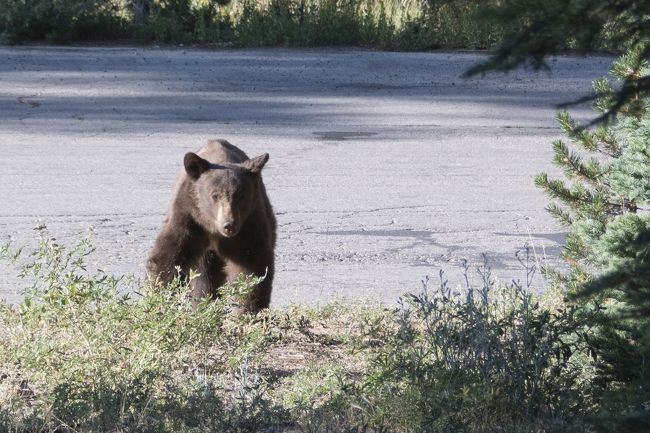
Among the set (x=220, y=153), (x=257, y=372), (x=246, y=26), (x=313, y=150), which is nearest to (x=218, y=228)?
(x=220, y=153)

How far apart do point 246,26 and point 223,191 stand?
49.9 ft

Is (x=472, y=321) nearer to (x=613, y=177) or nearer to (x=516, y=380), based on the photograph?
(x=516, y=380)

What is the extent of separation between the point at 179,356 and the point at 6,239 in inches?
149

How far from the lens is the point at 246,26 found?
21.3 m

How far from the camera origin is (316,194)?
33.7ft

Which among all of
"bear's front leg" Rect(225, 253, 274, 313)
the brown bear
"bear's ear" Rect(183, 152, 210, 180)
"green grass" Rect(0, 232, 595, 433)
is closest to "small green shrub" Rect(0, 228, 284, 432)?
"green grass" Rect(0, 232, 595, 433)

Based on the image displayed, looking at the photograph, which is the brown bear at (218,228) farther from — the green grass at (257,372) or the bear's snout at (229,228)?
the green grass at (257,372)

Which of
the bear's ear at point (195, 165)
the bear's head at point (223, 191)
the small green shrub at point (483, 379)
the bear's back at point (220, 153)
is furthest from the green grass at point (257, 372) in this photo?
the bear's back at point (220, 153)

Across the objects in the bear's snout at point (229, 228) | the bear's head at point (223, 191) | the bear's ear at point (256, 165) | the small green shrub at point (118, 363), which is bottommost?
the small green shrub at point (118, 363)

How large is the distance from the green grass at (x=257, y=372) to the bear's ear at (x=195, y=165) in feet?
4.48

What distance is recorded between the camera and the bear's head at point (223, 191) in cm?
645

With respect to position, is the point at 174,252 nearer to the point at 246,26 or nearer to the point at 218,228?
the point at 218,228

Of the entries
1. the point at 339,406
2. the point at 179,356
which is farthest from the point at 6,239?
the point at 339,406

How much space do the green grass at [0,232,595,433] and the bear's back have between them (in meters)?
1.99
